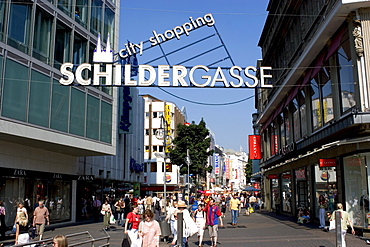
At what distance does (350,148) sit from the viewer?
52.7ft

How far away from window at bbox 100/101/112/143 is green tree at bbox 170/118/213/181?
71.3 ft

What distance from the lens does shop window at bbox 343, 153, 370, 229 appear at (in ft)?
52.2

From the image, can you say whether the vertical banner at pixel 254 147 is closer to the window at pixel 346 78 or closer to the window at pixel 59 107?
the window at pixel 59 107

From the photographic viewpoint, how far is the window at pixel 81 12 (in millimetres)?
24650

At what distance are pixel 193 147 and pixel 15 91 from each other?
31369mm

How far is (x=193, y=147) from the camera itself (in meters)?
48.3

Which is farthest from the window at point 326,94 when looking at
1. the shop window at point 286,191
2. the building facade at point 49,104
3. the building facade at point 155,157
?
the building facade at point 155,157

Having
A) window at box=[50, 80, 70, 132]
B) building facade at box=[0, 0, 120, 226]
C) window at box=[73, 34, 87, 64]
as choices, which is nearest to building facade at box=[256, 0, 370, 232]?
building facade at box=[0, 0, 120, 226]

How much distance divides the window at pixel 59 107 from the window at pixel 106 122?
4.04 m

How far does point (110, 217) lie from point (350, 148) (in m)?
13.1

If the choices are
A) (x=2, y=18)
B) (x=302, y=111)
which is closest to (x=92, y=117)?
(x=2, y=18)

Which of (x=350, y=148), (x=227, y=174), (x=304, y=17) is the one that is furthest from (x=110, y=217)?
(x=227, y=174)

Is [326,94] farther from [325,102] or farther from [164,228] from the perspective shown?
[164,228]

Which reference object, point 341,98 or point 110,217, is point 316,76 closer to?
point 341,98
